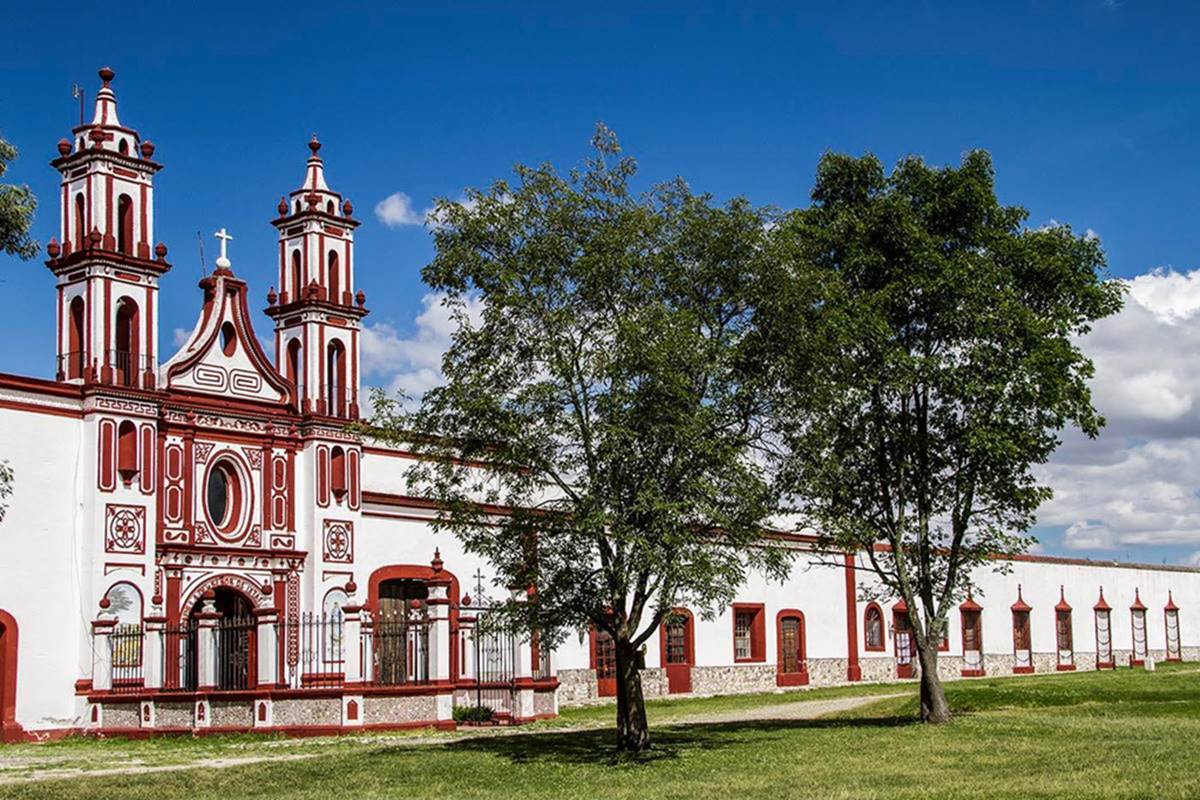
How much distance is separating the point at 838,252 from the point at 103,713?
52.9ft

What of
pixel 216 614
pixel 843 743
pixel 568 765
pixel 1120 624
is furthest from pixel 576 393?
pixel 1120 624

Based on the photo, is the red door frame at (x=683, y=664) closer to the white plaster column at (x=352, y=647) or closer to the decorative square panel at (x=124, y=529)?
the white plaster column at (x=352, y=647)

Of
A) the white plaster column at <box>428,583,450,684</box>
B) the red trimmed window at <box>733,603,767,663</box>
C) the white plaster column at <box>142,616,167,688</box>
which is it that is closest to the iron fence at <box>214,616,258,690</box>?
the white plaster column at <box>142,616,167,688</box>

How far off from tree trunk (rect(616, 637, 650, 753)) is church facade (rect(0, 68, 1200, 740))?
2.68 meters

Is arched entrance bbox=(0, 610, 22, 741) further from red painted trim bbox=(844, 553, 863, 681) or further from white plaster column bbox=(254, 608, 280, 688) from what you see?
red painted trim bbox=(844, 553, 863, 681)

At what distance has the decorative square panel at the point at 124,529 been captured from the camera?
2888cm

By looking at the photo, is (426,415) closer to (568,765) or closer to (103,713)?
(568,765)

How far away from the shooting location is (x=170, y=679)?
2817cm

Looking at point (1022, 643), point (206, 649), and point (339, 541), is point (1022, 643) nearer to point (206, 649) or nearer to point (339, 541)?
point (339, 541)

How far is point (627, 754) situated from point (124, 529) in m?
13.1

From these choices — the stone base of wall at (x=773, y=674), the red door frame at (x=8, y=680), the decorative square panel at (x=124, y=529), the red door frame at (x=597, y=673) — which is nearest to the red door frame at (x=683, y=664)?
the stone base of wall at (x=773, y=674)

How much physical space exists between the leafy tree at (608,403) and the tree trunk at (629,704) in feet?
0.09

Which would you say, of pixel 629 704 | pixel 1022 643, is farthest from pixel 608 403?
pixel 1022 643

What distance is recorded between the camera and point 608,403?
19281mm
